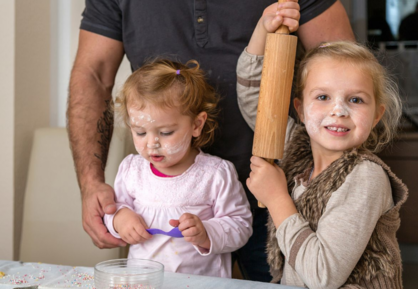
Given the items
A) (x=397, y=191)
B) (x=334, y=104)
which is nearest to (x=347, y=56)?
(x=334, y=104)

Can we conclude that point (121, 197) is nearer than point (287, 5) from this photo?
No

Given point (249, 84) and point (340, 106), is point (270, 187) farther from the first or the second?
point (249, 84)

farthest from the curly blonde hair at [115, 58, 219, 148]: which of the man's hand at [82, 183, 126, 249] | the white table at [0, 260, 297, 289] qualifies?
the white table at [0, 260, 297, 289]

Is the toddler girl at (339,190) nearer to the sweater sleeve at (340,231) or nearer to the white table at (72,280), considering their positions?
the sweater sleeve at (340,231)

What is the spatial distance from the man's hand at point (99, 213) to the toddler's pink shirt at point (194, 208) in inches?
1.0

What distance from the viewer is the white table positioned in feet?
3.32

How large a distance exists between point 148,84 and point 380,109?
61 cm

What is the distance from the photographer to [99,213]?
4.54 feet

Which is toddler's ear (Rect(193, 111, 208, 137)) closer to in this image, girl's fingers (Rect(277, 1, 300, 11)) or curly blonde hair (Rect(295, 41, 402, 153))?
curly blonde hair (Rect(295, 41, 402, 153))

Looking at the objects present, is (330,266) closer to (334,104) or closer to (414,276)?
(334,104)

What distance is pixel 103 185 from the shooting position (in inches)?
58.1

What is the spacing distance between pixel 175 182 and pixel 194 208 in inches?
3.6

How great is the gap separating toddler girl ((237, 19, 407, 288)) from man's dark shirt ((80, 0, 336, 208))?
0.22m

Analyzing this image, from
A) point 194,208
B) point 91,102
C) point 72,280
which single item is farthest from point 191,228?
point 91,102
